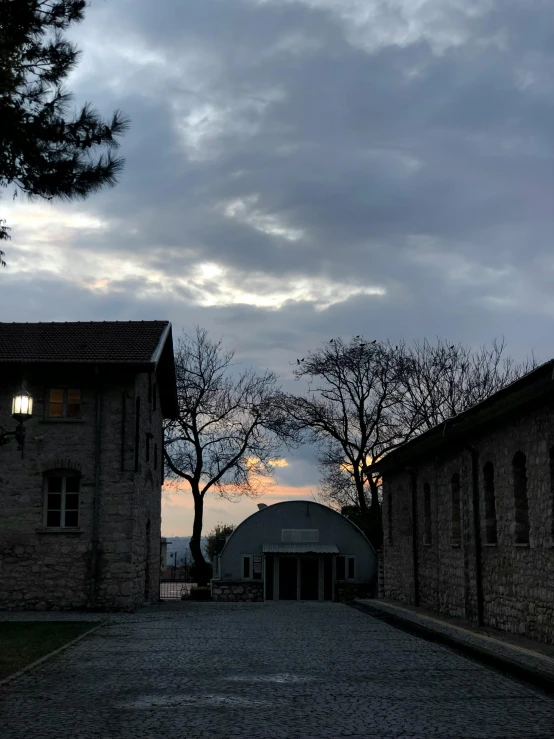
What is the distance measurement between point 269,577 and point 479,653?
1091 inches

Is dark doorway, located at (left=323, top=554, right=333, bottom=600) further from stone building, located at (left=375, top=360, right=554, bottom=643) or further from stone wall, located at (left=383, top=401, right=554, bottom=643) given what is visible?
stone wall, located at (left=383, top=401, right=554, bottom=643)

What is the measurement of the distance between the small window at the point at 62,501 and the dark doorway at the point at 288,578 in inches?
690

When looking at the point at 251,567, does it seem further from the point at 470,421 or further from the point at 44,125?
the point at 44,125

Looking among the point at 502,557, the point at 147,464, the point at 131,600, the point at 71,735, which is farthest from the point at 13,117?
the point at 147,464

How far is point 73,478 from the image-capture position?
23.5 metres

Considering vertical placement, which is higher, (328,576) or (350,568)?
(350,568)

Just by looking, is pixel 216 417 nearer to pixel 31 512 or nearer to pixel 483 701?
pixel 31 512

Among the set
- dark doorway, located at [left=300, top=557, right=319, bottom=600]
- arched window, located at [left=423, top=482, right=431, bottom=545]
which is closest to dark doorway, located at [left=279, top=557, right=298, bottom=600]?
dark doorway, located at [left=300, top=557, right=319, bottom=600]

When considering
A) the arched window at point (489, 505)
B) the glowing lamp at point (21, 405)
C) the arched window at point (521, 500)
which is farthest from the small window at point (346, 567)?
the glowing lamp at point (21, 405)

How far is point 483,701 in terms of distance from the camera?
28.6 ft

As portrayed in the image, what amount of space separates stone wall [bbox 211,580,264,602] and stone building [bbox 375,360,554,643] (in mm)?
13635

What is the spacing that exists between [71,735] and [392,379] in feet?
115

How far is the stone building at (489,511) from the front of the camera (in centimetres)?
1335

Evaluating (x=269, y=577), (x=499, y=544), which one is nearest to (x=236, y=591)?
(x=269, y=577)
